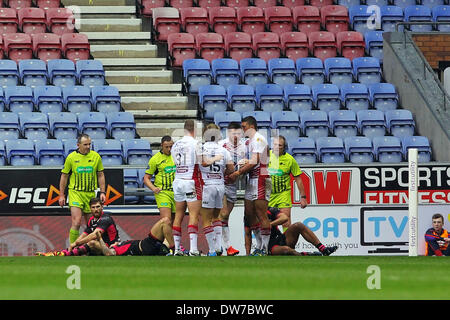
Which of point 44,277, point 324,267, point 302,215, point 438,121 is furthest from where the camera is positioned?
point 438,121

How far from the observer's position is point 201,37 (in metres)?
24.2

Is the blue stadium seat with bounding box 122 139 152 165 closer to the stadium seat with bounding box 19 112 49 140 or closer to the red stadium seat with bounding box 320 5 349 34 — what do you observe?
the stadium seat with bounding box 19 112 49 140

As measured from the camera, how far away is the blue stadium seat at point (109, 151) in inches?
805

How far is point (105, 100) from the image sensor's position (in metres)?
22.3

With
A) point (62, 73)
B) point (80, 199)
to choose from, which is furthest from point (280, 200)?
point (62, 73)

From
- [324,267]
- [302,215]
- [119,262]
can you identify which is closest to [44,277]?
[119,262]

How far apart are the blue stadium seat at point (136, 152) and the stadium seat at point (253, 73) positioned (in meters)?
3.41

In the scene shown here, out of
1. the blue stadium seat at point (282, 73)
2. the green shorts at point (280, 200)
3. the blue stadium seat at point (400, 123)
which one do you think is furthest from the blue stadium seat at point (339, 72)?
the green shorts at point (280, 200)

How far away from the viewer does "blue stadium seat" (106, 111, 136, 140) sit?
70.5 feet

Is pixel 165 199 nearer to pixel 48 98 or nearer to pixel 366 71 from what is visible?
pixel 48 98

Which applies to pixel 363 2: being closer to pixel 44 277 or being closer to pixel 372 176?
pixel 372 176

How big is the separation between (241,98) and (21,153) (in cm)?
476

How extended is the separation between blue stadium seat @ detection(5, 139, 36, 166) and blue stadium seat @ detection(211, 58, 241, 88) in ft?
15.3
